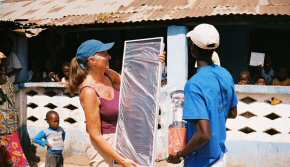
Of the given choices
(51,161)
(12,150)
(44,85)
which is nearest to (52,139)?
(51,161)

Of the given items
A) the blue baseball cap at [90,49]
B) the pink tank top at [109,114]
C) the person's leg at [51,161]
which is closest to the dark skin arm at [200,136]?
the pink tank top at [109,114]

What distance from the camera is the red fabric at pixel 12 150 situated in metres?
5.21

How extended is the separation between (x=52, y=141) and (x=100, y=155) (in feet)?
8.79

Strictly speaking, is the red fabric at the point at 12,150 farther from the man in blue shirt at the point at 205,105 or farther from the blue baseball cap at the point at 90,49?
the man in blue shirt at the point at 205,105

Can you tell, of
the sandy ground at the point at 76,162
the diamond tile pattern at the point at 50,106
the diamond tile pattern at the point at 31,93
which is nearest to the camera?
the sandy ground at the point at 76,162

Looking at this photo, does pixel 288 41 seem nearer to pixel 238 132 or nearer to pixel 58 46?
pixel 238 132

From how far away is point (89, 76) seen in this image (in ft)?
10.4

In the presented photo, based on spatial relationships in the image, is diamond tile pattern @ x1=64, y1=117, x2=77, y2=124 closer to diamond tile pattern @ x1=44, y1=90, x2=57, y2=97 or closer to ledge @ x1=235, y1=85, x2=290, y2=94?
diamond tile pattern @ x1=44, y1=90, x2=57, y2=97

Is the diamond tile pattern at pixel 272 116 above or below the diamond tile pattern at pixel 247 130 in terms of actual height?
above

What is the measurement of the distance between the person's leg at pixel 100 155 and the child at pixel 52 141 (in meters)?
2.50

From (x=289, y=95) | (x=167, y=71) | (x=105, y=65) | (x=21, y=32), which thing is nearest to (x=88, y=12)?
(x=21, y=32)

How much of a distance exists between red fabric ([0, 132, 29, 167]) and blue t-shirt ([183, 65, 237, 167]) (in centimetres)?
314

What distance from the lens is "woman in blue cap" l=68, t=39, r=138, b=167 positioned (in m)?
2.99

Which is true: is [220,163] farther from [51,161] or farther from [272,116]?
[272,116]
